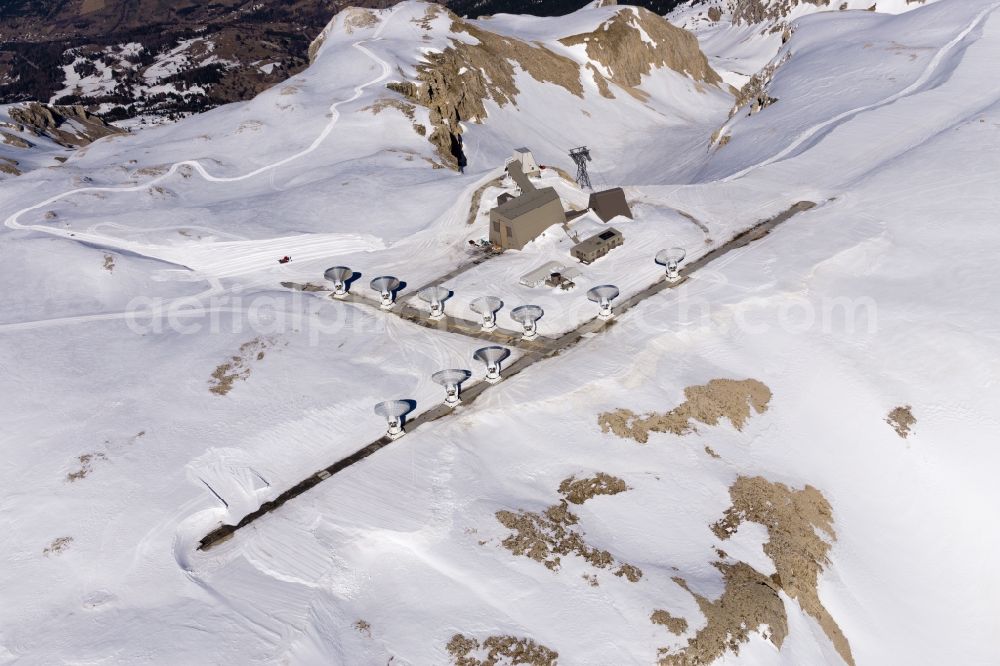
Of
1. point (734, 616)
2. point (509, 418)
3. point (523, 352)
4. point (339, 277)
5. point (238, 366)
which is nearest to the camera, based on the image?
point (734, 616)

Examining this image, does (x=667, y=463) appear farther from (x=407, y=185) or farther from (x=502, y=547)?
(x=407, y=185)

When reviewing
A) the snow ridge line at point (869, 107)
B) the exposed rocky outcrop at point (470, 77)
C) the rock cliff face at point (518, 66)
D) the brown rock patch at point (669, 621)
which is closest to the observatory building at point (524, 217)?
the snow ridge line at point (869, 107)

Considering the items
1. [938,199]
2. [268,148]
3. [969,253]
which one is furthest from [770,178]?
[268,148]

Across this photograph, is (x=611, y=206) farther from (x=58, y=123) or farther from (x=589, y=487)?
(x=58, y=123)

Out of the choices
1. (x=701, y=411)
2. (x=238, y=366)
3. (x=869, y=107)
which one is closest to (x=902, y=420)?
(x=701, y=411)

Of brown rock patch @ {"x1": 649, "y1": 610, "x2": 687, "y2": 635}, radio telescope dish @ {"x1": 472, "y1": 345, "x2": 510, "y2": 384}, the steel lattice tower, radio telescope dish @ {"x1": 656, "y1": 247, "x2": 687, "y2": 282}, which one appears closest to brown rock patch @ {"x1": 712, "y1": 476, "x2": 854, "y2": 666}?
brown rock patch @ {"x1": 649, "y1": 610, "x2": 687, "y2": 635}
